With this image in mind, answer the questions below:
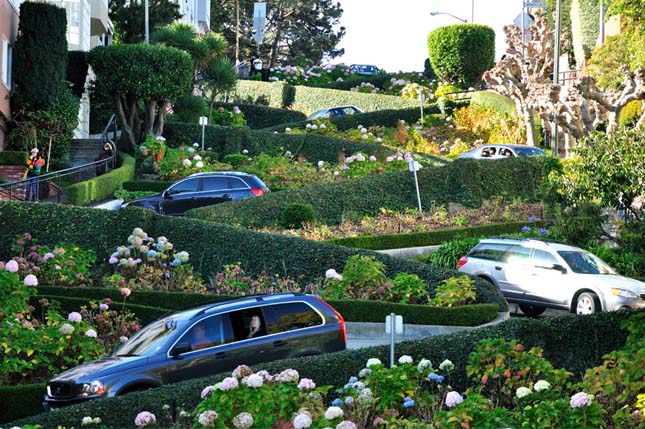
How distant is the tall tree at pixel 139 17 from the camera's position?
5556cm

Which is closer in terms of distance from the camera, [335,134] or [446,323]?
[446,323]

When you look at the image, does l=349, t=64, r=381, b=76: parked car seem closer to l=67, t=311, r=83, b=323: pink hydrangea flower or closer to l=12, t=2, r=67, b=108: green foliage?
l=12, t=2, r=67, b=108: green foliage

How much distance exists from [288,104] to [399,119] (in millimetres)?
13070

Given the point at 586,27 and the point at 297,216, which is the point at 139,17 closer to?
the point at 586,27

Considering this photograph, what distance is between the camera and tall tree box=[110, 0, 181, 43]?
55.6 meters

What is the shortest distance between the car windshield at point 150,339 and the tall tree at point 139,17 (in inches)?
1685

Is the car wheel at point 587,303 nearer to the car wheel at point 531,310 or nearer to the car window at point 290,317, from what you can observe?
the car wheel at point 531,310

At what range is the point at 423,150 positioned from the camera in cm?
4678

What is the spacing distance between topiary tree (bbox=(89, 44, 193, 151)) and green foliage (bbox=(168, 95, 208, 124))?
18.5 feet

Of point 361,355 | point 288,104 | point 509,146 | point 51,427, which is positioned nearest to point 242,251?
point 361,355

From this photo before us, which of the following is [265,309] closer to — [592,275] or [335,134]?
[592,275]

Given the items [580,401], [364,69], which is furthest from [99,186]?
[364,69]

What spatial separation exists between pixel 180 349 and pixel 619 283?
9335 mm

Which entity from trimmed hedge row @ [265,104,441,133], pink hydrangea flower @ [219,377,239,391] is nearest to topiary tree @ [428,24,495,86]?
trimmed hedge row @ [265,104,441,133]
